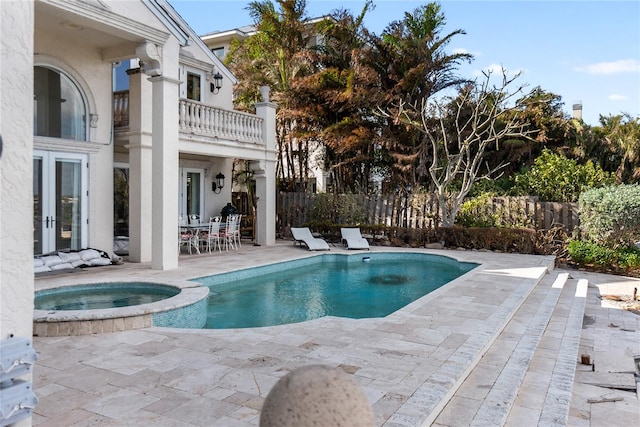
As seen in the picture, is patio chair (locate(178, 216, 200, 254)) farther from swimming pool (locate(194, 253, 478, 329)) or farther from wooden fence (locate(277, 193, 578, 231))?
wooden fence (locate(277, 193, 578, 231))

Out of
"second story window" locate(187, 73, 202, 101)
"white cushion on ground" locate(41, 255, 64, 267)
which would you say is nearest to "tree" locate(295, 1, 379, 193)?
"second story window" locate(187, 73, 202, 101)

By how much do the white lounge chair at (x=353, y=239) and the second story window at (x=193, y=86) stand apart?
6677 millimetres

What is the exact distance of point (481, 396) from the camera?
4430 mm

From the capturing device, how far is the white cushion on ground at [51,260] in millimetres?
10141

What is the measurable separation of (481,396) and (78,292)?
23.8 feet

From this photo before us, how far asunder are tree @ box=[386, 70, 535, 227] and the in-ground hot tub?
10137 mm

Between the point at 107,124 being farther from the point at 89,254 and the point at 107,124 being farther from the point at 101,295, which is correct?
the point at 101,295

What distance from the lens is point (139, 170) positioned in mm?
12367

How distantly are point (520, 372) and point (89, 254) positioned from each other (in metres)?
9.58

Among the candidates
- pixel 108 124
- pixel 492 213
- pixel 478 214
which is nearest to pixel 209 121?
pixel 108 124

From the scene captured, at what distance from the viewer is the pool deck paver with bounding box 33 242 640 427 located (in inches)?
151

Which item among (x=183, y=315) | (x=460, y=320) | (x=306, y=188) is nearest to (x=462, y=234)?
(x=306, y=188)

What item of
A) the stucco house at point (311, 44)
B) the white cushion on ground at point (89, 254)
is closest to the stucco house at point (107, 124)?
the white cushion on ground at point (89, 254)

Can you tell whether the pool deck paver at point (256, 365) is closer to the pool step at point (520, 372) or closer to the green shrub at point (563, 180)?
the pool step at point (520, 372)
